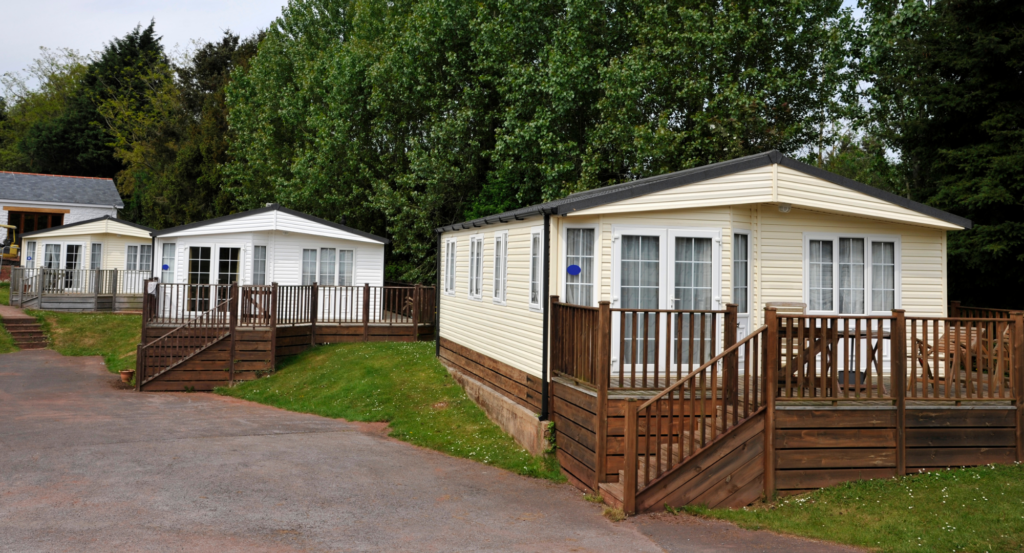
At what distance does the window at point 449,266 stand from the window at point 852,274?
723 cm

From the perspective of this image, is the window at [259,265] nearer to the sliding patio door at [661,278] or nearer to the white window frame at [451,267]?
the white window frame at [451,267]

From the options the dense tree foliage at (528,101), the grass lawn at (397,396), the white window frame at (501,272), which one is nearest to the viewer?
the grass lawn at (397,396)

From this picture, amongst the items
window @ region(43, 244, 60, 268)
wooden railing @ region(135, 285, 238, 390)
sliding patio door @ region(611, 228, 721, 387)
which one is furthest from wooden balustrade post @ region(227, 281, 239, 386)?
window @ region(43, 244, 60, 268)

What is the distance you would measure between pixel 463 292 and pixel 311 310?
5368 mm

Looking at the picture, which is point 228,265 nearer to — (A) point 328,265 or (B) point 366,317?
(A) point 328,265

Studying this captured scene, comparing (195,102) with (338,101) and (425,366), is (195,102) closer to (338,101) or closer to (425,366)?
(338,101)

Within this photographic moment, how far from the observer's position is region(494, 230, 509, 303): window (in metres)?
12.2

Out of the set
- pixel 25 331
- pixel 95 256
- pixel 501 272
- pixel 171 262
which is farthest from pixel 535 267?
pixel 95 256

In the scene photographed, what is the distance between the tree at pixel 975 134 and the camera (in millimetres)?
14727

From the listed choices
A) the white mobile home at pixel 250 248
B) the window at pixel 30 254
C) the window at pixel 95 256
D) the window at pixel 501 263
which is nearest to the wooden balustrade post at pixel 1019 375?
the window at pixel 501 263

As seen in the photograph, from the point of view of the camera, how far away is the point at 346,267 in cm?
2194

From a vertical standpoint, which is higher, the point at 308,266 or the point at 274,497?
the point at 308,266

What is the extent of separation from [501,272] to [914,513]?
269 inches

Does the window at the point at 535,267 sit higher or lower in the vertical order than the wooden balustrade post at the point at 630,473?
higher
